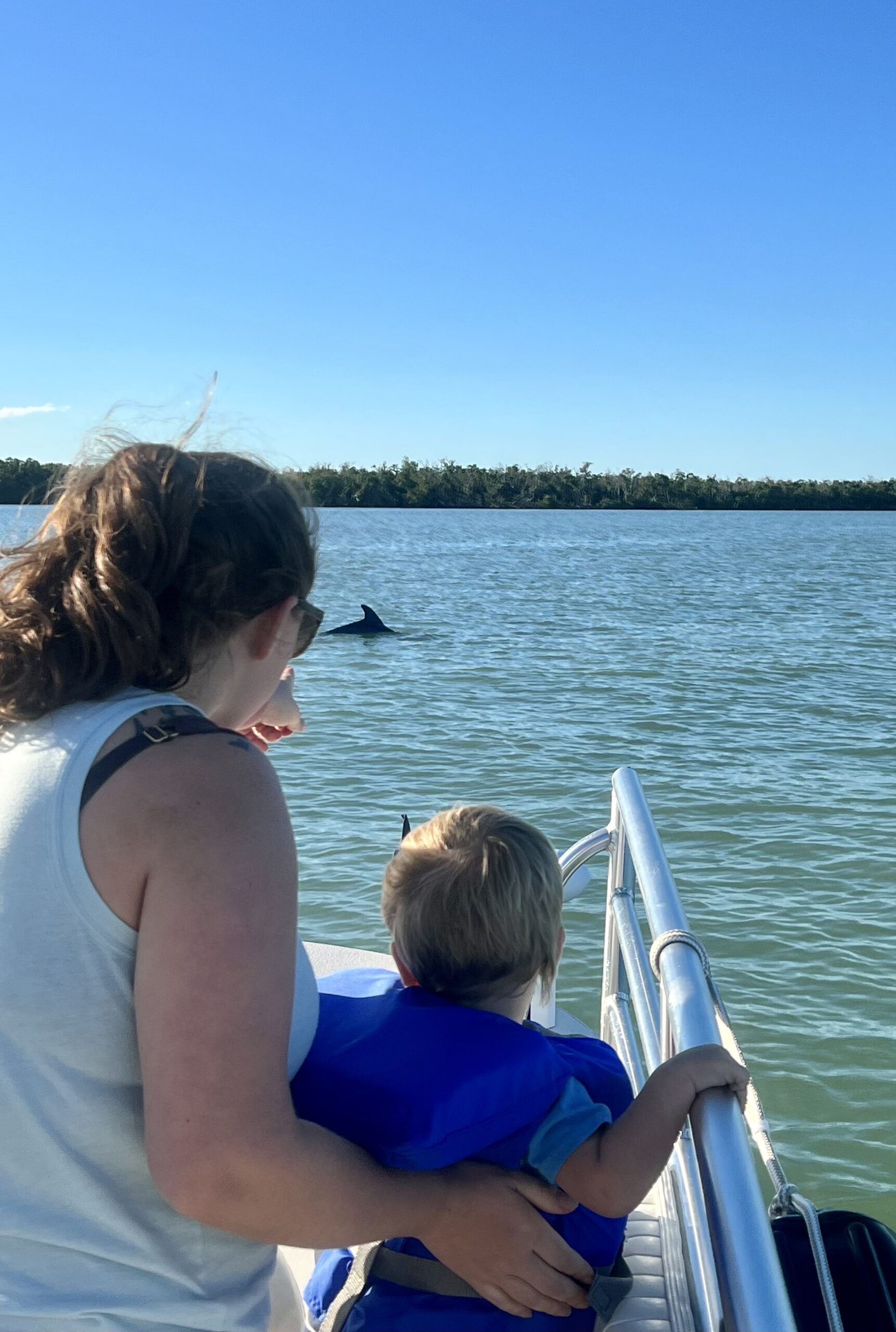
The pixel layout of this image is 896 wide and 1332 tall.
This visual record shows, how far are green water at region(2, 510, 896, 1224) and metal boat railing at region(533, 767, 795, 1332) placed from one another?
0.91 meters

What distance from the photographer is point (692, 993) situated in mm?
1425

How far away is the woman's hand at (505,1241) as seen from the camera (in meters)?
1.39

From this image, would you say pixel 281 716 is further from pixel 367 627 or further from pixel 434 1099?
pixel 367 627

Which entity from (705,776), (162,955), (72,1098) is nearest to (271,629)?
(162,955)

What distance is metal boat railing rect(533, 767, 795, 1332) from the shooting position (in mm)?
1002

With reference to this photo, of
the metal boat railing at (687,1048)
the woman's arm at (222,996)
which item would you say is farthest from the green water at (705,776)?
the woman's arm at (222,996)

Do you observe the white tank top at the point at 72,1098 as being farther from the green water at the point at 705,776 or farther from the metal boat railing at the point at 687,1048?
the green water at the point at 705,776

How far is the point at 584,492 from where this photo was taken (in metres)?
91.4

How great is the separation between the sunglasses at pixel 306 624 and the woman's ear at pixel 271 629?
21 millimetres

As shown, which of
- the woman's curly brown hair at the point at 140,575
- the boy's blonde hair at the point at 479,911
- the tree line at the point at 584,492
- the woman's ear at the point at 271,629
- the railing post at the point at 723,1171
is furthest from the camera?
the tree line at the point at 584,492

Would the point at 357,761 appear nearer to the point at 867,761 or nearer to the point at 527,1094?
the point at 867,761

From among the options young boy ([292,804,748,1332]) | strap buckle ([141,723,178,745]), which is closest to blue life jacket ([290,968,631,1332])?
young boy ([292,804,748,1332])

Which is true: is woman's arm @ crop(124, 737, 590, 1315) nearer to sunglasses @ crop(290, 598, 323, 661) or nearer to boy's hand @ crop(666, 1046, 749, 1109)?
sunglasses @ crop(290, 598, 323, 661)

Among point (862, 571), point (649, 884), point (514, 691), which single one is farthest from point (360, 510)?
point (649, 884)
